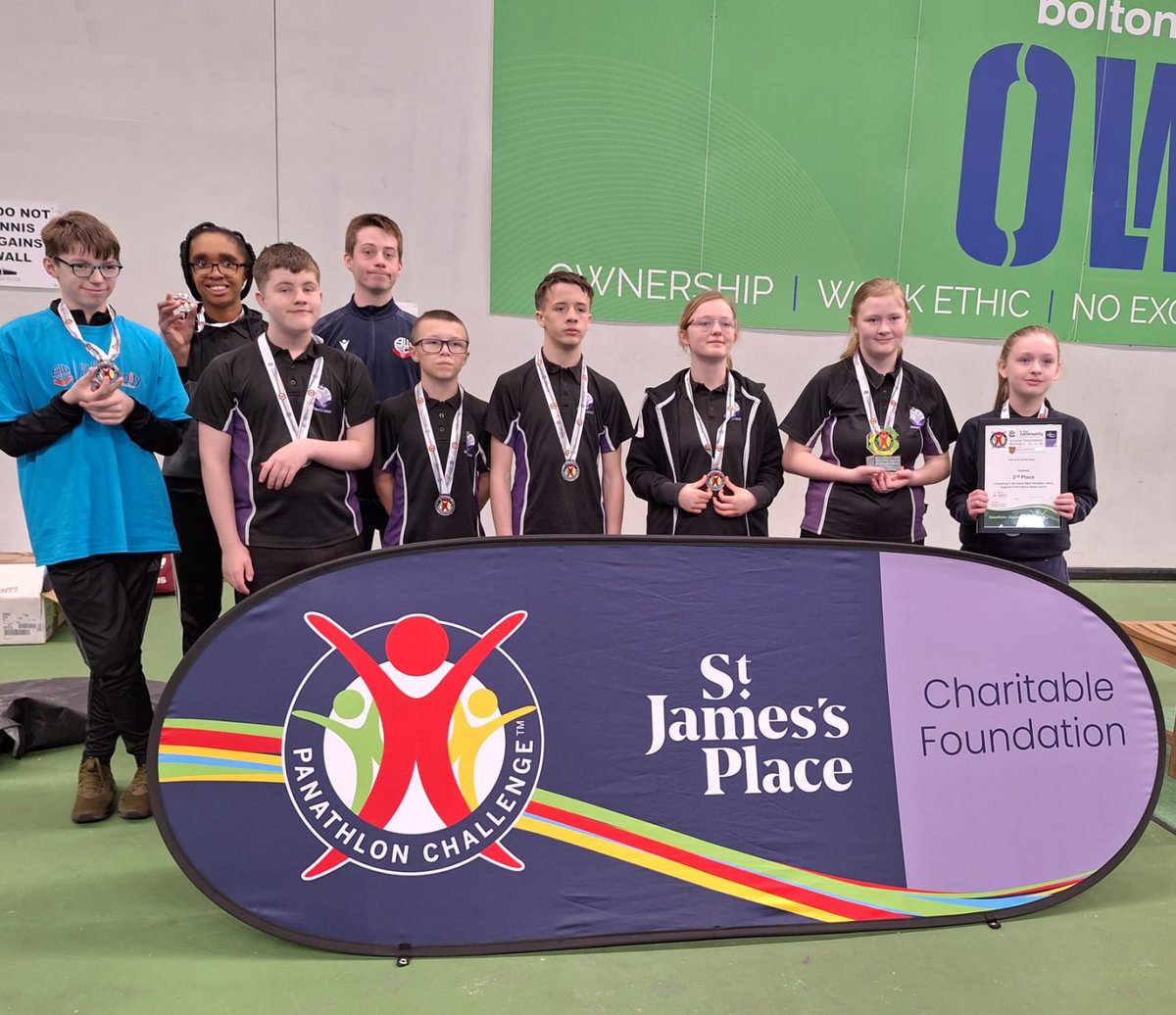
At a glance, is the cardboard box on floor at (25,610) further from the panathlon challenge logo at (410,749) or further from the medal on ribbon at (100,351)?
the panathlon challenge logo at (410,749)

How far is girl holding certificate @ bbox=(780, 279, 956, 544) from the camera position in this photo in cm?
264

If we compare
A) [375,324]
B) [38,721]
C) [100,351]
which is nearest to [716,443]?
[375,324]

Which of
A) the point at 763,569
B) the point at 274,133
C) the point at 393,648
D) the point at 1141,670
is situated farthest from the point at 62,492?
the point at 274,133

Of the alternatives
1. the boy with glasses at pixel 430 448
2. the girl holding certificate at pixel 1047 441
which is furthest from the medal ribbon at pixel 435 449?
the girl holding certificate at pixel 1047 441

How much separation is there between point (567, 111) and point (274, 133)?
1661 millimetres

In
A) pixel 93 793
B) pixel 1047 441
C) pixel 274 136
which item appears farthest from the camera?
pixel 274 136

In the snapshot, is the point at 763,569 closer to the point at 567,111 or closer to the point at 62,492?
the point at 62,492

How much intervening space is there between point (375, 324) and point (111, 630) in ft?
4.08

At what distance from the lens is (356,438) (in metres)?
2.34

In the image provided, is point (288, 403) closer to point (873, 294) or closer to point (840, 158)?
point (873, 294)

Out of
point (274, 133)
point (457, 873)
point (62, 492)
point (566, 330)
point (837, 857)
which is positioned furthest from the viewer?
point (274, 133)

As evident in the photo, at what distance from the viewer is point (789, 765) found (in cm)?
177

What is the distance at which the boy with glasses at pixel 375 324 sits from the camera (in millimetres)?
2764

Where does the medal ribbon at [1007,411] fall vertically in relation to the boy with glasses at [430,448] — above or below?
above
